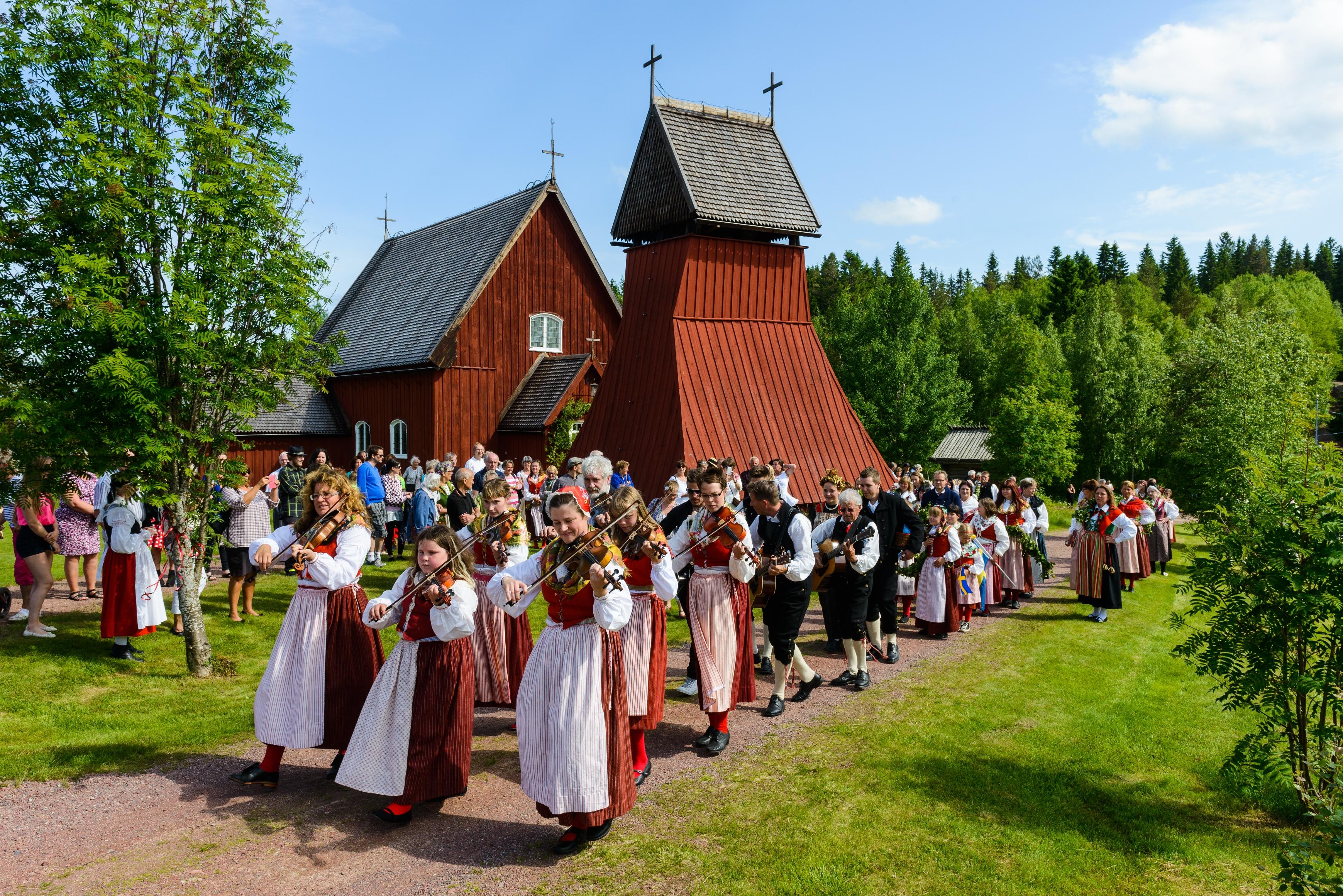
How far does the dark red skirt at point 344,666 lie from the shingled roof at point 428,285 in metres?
18.1

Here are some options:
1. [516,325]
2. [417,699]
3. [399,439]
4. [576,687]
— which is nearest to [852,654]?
[576,687]

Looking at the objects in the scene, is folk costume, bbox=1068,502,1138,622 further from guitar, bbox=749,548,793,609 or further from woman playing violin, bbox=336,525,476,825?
woman playing violin, bbox=336,525,476,825

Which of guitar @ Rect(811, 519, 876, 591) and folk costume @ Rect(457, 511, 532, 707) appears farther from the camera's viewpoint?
guitar @ Rect(811, 519, 876, 591)

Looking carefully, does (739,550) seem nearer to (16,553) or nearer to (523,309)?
(16,553)

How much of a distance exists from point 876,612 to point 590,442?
1046cm

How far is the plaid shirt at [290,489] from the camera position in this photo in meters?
12.3

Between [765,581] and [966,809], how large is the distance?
2.22m

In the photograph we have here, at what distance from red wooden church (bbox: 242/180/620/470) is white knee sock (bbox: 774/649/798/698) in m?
15.8

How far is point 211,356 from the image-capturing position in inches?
301

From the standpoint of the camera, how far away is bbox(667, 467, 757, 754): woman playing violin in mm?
6363

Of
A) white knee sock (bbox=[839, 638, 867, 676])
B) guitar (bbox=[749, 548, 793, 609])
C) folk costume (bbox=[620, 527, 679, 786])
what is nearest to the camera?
folk costume (bbox=[620, 527, 679, 786])

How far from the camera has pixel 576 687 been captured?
181 inches

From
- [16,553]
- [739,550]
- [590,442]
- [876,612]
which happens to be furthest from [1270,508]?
[590,442]

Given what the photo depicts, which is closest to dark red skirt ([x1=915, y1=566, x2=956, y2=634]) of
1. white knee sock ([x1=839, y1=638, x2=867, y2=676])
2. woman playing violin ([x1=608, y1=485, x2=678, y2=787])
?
white knee sock ([x1=839, y1=638, x2=867, y2=676])
